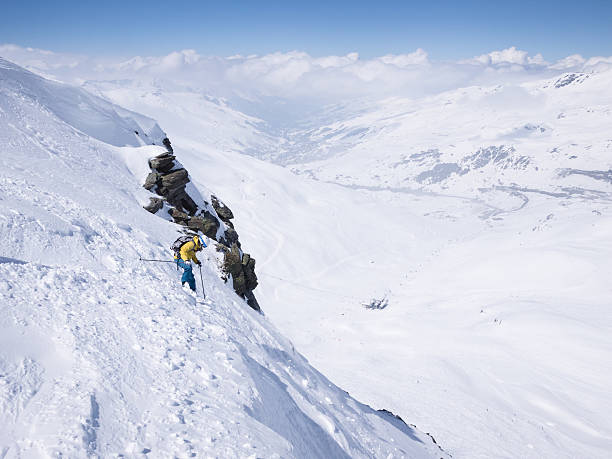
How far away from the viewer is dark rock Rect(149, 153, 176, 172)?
27.1 meters

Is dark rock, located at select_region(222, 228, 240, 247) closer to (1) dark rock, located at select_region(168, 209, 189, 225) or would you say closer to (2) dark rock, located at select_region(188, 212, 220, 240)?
(2) dark rock, located at select_region(188, 212, 220, 240)

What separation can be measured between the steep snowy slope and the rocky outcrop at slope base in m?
2.42

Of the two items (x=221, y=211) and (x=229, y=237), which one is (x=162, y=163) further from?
(x=229, y=237)

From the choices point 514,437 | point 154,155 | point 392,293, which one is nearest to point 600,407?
point 514,437

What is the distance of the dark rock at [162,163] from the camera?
89.1 ft

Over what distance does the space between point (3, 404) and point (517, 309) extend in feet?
144

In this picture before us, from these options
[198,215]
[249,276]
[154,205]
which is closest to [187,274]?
[249,276]

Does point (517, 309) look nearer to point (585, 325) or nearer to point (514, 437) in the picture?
point (585, 325)

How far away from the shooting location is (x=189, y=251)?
12.3m

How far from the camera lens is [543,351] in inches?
1208

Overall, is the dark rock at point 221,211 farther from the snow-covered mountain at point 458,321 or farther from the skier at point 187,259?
the skier at point 187,259

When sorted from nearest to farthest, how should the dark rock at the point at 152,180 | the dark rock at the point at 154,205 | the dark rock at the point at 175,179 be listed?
1. the dark rock at the point at 154,205
2. the dark rock at the point at 152,180
3. the dark rock at the point at 175,179

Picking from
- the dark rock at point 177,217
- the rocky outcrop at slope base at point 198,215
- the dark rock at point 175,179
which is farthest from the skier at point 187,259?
the dark rock at point 175,179

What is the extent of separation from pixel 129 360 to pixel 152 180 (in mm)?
20057
